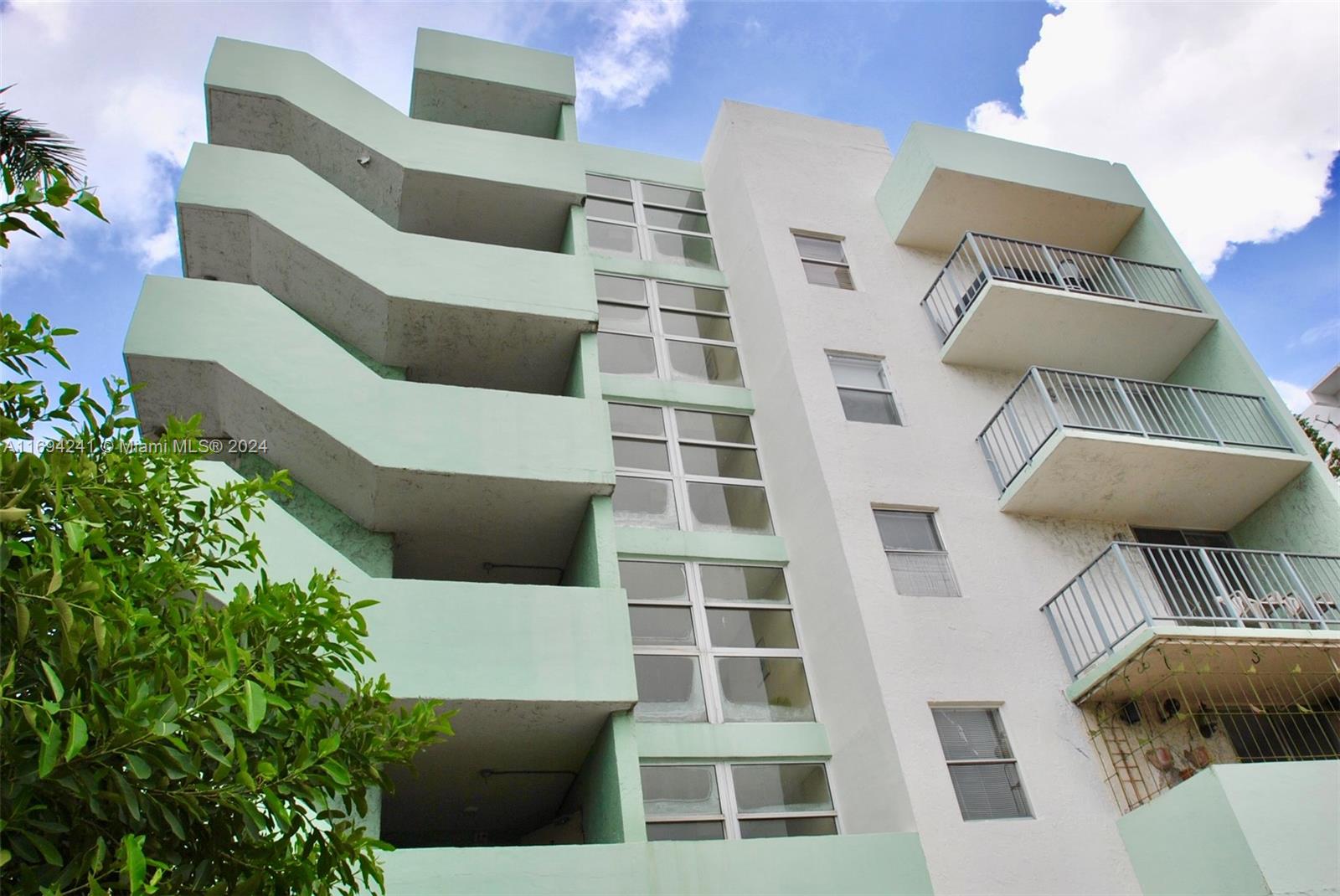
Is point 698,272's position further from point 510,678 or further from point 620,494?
point 510,678

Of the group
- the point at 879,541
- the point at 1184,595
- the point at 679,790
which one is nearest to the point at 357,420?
the point at 679,790

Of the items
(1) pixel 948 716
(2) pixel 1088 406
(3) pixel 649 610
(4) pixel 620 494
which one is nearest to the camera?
(1) pixel 948 716

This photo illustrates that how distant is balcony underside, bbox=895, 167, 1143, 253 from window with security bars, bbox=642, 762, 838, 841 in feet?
30.6

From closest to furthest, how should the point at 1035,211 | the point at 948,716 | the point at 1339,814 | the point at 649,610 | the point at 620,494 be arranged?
the point at 1339,814, the point at 948,716, the point at 649,610, the point at 620,494, the point at 1035,211

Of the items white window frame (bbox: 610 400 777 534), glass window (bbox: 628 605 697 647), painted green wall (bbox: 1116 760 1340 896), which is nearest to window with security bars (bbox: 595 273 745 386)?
white window frame (bbox: 610 400 777 534)

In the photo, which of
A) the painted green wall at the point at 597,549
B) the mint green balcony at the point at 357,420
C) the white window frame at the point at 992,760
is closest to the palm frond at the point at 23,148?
the mint green balcony at the point at 357,420

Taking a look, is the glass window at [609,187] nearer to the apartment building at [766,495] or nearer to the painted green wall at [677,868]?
the apartment building at [766,495]

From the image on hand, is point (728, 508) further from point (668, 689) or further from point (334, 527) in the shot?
point (334, 527)

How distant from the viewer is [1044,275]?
50.3 ft

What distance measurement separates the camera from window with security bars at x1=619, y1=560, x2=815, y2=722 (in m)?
11.1

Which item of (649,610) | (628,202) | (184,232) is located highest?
(628,202)

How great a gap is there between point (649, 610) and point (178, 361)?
251 inches

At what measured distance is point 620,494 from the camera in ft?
41.6

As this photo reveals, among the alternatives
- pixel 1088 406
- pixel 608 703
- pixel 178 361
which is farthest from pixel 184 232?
pixel 1088 406
